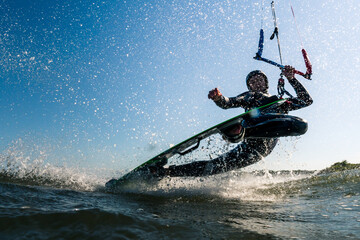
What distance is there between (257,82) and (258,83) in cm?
5

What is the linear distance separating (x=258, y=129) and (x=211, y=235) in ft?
13.3

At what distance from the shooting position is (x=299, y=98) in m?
6.49

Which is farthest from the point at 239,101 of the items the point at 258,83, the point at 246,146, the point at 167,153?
the point at 167,153

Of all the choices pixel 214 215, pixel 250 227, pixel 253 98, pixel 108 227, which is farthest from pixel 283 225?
pixel 253 98

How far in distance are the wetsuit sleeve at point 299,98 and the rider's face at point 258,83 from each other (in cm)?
84

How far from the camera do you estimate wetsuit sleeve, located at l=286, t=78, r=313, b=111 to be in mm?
6434

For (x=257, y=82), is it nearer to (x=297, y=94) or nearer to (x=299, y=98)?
(x=297, y=94)

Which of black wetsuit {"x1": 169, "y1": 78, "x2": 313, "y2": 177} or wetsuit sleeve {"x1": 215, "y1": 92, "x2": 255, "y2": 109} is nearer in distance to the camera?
black wetsuit {"x1": 169, "y1": 78, "x2": 313, "y2": 177}

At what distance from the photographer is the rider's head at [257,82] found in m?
7.13

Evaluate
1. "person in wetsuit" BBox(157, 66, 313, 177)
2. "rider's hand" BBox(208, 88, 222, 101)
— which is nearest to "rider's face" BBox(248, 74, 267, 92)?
"person in wetsuit" BBox(157, 66, 313, 177)

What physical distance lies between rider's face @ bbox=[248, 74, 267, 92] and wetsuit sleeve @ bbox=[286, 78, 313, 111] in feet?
2.75

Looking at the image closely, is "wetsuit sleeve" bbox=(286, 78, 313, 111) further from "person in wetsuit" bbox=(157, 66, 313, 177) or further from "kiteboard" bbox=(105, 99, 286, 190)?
"kiteboard" bbox=(105, 99, 286, 190)

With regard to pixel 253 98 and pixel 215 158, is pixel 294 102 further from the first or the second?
pixel 215 158

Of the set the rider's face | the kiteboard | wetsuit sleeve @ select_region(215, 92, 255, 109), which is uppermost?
the rider's face
